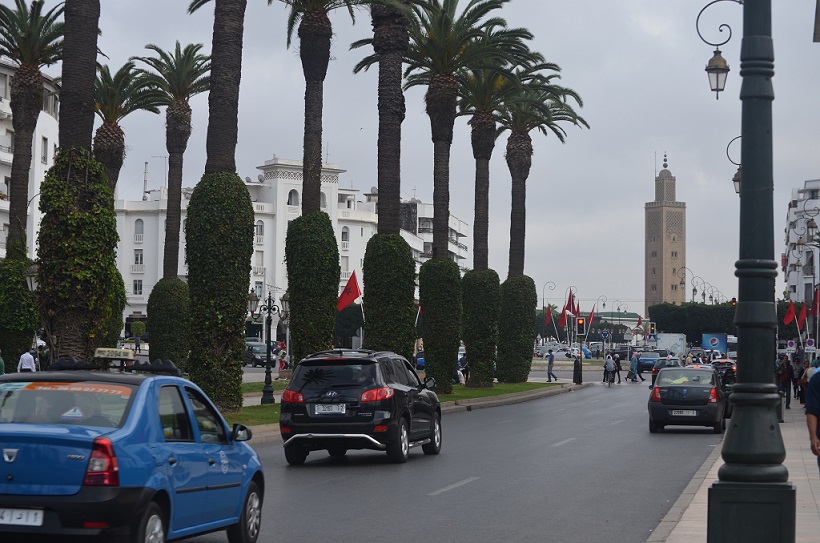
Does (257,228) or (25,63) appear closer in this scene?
(25,63)

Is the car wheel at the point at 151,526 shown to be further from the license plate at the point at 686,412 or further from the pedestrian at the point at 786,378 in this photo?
the pedestrian at the point at 786,378

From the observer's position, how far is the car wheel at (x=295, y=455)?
19.8 metres

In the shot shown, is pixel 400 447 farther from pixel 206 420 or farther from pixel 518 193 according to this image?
pixel 518 193

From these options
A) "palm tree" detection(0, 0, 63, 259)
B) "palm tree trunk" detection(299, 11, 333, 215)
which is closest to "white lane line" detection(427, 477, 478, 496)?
"palm tree trunk" detection(299, 11, 333, 215)

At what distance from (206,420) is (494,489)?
689cm

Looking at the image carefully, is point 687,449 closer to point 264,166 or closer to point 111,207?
point 111,207

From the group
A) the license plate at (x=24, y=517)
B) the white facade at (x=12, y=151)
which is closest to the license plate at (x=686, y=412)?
the license plate at (x=24, y=517)

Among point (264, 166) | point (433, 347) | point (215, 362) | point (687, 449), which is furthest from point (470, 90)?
point (264, 166)

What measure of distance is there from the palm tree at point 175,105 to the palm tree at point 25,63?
18.7 feet

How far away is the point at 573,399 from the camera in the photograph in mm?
49062

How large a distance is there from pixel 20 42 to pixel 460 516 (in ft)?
126

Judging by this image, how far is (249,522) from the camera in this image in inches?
425

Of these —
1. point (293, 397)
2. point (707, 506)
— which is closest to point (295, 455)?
point (293, 397)

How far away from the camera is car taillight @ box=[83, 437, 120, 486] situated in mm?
8258
